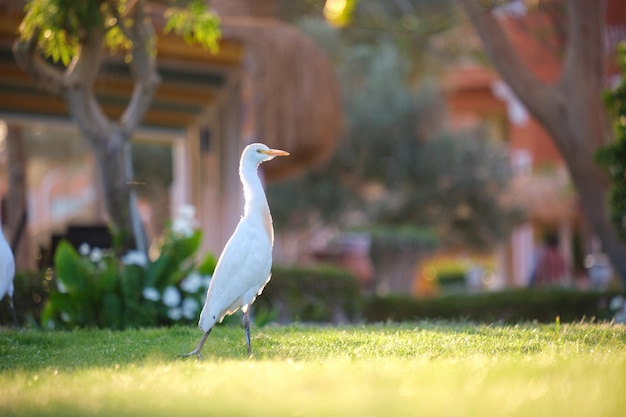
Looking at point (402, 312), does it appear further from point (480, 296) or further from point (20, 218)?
point (20, 218)

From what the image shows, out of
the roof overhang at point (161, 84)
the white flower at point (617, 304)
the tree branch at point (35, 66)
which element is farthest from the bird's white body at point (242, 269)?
the roof overhang at point (161, 84)

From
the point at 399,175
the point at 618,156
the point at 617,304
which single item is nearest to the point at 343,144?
the point at 399,175

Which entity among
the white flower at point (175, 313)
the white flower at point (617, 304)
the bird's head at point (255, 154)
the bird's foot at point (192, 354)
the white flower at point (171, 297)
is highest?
the bird's head at point (255, 154)

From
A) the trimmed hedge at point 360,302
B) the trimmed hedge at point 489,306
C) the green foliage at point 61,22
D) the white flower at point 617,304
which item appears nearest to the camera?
the green foliage at point 61,22

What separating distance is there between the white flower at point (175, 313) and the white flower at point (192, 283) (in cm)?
21

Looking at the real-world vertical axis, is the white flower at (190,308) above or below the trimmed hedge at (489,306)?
above

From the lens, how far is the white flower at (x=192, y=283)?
8.81 meters

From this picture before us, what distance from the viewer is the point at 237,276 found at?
579 cm

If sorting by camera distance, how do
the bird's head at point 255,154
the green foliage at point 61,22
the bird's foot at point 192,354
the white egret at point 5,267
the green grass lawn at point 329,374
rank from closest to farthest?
1. the green grass lawn at point 329,374
2. the bird's foot at point 192,354
3. the bird's head at point 255,154
4. the white egret at point 5,267
5. the green foliage at point 61,22

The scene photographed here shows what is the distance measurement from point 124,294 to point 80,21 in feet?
8.75

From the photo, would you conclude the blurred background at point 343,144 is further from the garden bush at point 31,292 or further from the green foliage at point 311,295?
the green foliage at point 311,295

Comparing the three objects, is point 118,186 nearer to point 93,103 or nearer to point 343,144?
point 93,103

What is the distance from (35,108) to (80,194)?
1347cm

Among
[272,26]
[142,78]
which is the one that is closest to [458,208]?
[272,26]
